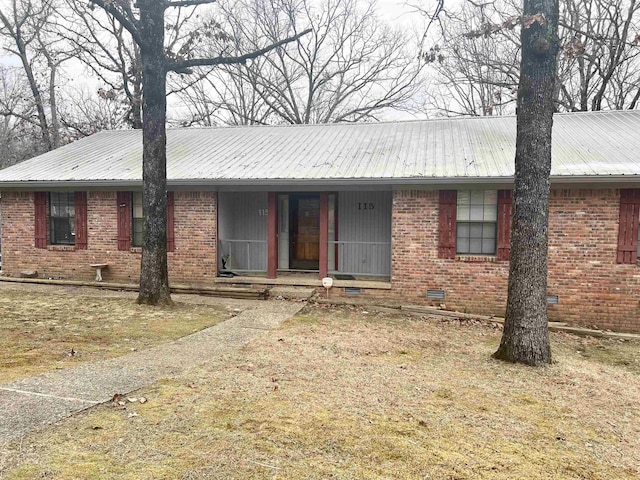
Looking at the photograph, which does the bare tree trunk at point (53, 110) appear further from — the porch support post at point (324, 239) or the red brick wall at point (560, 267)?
the red brick wall at point (560, 267)

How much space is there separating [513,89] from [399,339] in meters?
17.2

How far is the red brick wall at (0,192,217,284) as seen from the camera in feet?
36.0

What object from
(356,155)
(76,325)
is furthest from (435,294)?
(76,325)

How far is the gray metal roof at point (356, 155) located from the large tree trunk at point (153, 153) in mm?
→ 1474

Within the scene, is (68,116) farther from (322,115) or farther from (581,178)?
(581,178)

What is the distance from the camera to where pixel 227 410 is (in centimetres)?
404

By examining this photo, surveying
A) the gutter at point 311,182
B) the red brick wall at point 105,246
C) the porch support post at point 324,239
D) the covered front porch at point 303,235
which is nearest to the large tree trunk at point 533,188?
the gutter at point 311,182

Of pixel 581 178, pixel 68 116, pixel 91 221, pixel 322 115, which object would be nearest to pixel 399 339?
pixel 581 178

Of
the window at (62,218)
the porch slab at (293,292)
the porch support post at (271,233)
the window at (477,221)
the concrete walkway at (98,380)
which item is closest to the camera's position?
the concrete walkway at (98,380)

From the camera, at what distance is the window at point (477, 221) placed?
9.62 meters

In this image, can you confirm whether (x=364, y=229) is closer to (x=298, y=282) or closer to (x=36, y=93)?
(x=298, y=282)

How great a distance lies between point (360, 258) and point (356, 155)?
2571 millimetres

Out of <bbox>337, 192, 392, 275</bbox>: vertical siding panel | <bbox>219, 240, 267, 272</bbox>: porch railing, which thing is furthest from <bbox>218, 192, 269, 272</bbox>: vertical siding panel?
<bbox>337, 192, 392, 275</bbox>: vertical siding panel

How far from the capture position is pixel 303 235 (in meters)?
12.5
